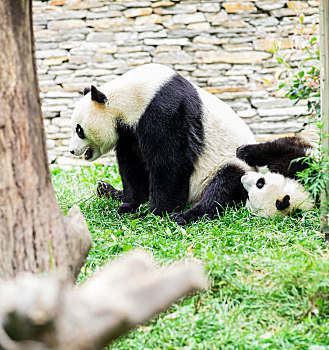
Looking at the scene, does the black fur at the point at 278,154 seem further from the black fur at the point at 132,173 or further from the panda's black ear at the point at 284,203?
the black fur at the point at 132,173

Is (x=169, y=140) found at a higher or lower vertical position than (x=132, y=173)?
higher

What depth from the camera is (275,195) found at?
370 centimetres

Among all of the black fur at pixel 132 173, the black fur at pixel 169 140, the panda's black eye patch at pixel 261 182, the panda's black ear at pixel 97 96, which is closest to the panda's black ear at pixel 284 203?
the panda's black eye patch at pixel 261 182

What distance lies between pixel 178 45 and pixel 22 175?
5660mm

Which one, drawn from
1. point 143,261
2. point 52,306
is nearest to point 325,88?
point 143,261

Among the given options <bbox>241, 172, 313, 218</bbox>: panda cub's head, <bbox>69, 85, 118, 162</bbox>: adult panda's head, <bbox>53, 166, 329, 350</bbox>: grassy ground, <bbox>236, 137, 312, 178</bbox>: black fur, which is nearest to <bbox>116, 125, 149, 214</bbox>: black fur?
<bbox>69, 85, 118, 162</bbox>: adult panda's head

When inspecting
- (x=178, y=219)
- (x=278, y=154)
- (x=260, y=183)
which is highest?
(x=278, y=154)

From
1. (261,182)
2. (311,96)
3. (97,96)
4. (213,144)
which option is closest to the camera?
(261,182)

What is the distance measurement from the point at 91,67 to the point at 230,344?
6098mm

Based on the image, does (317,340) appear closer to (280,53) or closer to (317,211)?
(317,211)

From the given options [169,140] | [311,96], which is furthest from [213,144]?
[311,96]

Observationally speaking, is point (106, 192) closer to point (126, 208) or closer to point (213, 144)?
point (126, 208)

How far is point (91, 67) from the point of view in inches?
297

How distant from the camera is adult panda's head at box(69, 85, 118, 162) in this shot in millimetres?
4082
